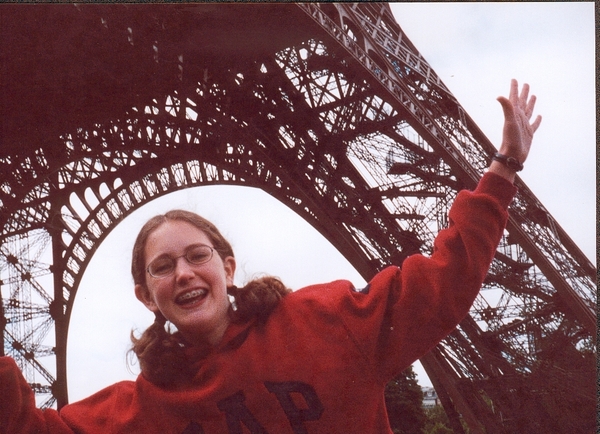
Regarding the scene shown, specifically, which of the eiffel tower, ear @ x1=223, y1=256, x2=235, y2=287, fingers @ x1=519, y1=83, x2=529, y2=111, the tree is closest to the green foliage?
the tree

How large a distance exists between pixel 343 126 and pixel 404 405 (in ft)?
→ 27.5

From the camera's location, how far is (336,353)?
Result: 1.58m

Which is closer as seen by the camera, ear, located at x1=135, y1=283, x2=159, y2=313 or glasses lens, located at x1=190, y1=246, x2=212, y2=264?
glasses lens, located at x1=190, y1=246, x2=212, y2=264

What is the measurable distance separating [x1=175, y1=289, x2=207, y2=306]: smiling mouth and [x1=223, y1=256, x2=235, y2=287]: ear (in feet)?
0.52

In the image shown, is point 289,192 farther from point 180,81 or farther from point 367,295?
point 367,295

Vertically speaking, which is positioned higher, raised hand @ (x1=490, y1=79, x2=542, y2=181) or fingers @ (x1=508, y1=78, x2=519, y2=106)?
fingers @ (x1=508, y1=78, x2=519, y2=106)

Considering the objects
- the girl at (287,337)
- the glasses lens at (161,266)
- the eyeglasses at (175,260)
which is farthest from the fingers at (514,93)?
the glasses lens at (161,266)

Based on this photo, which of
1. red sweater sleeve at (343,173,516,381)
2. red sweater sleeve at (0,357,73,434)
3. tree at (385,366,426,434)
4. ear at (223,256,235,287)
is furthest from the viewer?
tree at (385,366,426,434)

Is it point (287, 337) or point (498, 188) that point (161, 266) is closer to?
point (287, 337)

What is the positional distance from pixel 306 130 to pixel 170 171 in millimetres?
5993

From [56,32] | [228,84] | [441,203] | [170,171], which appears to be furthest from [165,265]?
[170,171]

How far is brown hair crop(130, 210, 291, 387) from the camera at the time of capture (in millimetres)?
1677

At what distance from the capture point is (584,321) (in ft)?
23.0

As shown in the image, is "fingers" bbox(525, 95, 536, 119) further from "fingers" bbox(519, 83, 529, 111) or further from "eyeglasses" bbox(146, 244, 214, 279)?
"eyeglasses" bbox(146, 244, 214, 279)
